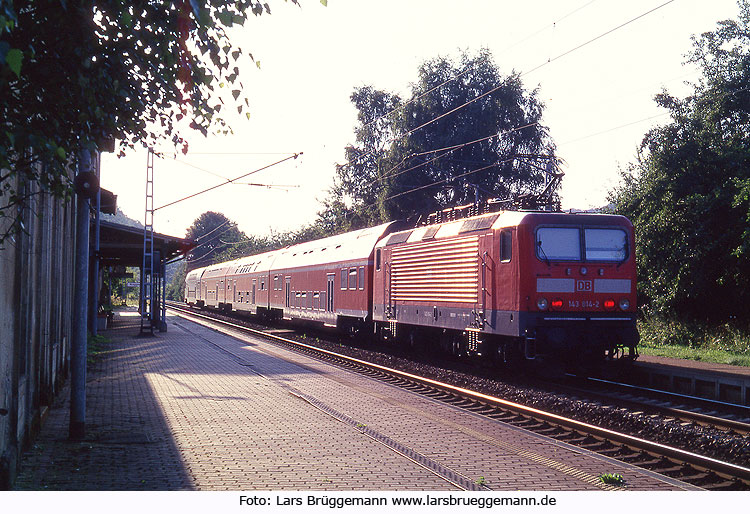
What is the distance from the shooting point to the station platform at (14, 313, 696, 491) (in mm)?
6719

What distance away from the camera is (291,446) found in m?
8.21

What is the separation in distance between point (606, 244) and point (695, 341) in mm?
10997

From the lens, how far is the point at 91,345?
823 inches

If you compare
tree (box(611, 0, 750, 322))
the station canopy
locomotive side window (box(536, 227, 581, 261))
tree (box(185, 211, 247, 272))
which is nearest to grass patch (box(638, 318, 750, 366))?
tree (box(611, 0, 750, 322))

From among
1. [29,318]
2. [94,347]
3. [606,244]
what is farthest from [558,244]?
[94,347]

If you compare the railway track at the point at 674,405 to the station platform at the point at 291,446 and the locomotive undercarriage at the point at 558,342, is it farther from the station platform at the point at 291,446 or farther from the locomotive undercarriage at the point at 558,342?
the station platform at the point at 291,446

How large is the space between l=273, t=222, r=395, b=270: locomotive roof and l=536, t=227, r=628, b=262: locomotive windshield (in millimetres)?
8599

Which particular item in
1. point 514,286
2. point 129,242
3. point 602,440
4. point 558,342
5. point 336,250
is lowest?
point 602,440

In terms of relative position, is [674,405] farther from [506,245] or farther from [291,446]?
[291,446]

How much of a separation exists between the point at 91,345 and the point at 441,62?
29962 mm

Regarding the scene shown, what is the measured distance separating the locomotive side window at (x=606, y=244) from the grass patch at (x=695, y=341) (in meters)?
4.88

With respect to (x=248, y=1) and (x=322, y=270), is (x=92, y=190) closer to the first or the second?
(x=248, y=1)

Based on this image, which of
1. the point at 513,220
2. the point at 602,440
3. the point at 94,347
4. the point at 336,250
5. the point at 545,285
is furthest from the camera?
the point at 336,250

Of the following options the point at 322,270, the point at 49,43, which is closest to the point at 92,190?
the point at 49,43
